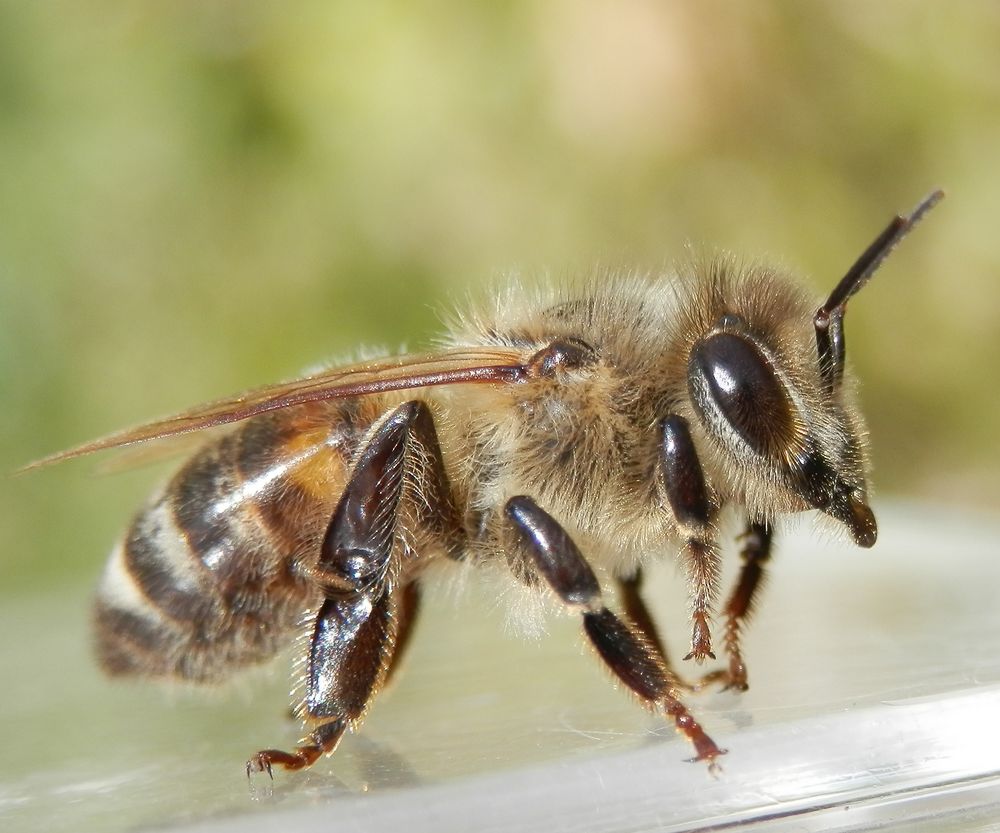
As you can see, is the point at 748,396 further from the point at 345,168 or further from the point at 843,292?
the point at 345,168

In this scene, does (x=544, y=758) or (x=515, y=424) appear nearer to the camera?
(x=544, y=758)

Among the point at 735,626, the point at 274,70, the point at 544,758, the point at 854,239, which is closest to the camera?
the point at 544,758

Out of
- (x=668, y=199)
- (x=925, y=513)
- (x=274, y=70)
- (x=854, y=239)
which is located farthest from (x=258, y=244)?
(x=925, y=513)

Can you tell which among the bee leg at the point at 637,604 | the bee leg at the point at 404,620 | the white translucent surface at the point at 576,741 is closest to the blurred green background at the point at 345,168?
the white translucent surface at the point at 576,741

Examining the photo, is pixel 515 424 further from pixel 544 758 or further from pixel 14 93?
pixel 14 93

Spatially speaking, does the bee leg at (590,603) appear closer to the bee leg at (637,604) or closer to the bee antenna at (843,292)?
the bee leg at (637,604)

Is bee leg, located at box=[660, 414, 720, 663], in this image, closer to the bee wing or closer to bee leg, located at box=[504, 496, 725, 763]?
bee leg, located at box=[504, 496, 725, 763]

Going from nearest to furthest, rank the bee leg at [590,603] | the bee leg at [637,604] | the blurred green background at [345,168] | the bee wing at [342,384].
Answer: the bee leg at [590,603] < the bee wing at [342,384] < the bee leg at [637,604] < the blurred green background at [345,168]

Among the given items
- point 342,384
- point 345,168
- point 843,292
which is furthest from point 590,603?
point 345,168
